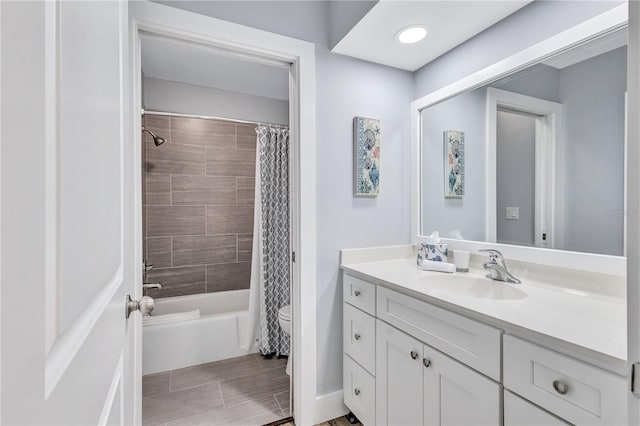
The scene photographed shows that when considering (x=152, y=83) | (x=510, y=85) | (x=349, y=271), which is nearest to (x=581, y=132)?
(x=510, y=85)

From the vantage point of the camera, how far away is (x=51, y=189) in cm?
29

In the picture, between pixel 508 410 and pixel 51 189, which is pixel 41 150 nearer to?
pixel 51 189

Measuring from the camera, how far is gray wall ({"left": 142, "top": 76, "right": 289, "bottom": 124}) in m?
2.68

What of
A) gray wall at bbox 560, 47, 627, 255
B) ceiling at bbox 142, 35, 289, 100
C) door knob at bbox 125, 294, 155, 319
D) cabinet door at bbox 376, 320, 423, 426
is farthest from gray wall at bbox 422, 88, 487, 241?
door knob at bbox 125, 294, 155, 319

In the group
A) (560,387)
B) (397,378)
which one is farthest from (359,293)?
(560,387)

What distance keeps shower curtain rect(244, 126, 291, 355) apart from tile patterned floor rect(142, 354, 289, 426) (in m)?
0.34

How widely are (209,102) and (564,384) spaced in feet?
10.2

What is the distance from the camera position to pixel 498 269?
1390mm

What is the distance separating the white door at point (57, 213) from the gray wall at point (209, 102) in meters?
2.46

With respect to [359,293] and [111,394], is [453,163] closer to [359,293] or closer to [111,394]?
[359,293]

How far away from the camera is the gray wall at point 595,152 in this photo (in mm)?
1101

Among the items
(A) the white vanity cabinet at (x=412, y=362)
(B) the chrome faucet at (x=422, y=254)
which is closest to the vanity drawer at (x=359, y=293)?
(A) the white vanity cabinet at (x=412, y=362)

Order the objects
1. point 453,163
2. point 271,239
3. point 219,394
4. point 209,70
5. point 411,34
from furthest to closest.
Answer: point 271,239 → point 209,70 → point 219,394 → point 453,163 → point 411,34

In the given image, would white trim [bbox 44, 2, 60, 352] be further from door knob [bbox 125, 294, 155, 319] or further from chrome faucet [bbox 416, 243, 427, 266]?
chrome faucet [bbox 416, 243, 427, 266]
